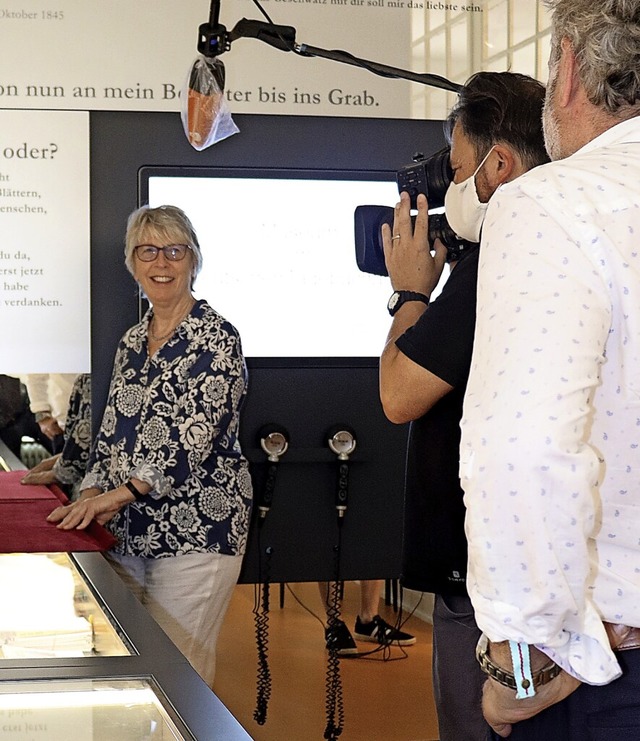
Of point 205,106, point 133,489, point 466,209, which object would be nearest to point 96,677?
point 466,209

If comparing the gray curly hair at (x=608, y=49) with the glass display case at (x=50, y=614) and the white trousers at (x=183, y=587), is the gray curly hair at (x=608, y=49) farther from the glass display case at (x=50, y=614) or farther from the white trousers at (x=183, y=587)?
the white trousers at (x=183, y=587)

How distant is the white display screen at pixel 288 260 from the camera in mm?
3545

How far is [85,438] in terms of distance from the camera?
3.45 metres

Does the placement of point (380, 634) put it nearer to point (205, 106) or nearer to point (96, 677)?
point (205, 106)

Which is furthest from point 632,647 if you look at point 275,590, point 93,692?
point 275,590

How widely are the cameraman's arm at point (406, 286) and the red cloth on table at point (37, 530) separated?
784 millimetres

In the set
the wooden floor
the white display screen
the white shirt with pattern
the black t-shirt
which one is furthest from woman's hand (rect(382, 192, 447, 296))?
the wooden floor

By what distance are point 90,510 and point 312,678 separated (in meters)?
2.21

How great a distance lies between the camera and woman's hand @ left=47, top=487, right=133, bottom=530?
2426 millimetres

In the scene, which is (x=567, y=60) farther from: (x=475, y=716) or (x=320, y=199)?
(x=320, y=199)

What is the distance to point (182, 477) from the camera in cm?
270

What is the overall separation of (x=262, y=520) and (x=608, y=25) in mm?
2578

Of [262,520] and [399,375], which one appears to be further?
[262,520]

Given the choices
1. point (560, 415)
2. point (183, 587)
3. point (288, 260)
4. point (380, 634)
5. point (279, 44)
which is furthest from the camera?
point (380, 634)
